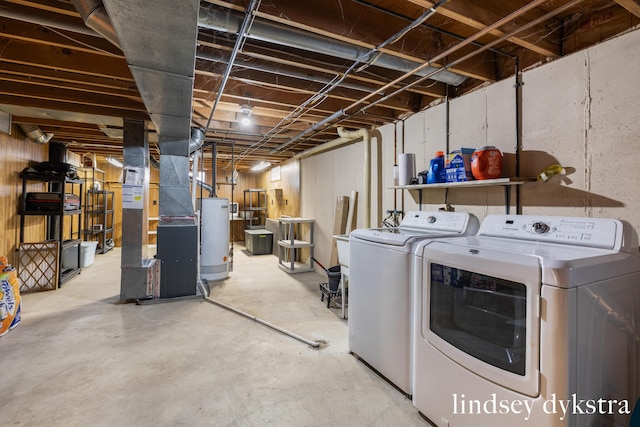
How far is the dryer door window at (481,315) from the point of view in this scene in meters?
1.34

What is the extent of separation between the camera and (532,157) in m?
2.19

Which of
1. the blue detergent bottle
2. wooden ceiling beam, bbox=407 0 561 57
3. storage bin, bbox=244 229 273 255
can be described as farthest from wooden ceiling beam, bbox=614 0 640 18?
storage bin, bbox=244 229 273 255

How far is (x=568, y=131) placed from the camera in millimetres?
1976

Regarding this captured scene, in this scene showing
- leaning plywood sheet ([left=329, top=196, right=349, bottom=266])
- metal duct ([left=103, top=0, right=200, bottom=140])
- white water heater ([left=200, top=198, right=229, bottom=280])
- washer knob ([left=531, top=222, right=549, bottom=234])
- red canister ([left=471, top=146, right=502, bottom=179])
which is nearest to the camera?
metal duct ([left=103, top=0, right=200, bottom=140])

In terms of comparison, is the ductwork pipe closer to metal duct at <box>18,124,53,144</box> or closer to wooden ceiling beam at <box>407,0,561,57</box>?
wooden ceiling beam at <box>407,0,561,57</box>

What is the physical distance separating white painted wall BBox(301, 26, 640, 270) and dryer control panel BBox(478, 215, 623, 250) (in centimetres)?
35

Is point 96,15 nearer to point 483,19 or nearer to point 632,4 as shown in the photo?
point 483,19

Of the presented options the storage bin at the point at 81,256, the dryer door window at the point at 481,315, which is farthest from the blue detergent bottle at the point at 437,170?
the storage bin at the point at 81,256

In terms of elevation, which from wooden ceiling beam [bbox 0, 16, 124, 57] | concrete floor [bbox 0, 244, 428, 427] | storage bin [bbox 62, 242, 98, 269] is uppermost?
wooden ceiling beam [bbox 0, 16, 124, 57]

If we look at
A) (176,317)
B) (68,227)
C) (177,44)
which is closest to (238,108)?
(177,44)

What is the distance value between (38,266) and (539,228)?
608cm

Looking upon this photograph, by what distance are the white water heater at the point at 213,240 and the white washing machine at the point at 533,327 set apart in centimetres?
399

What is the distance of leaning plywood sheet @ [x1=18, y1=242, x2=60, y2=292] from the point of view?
4.24 m

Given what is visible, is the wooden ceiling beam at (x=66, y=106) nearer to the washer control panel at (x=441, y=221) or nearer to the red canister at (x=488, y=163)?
the washer control panel at (x=441, y=221)
